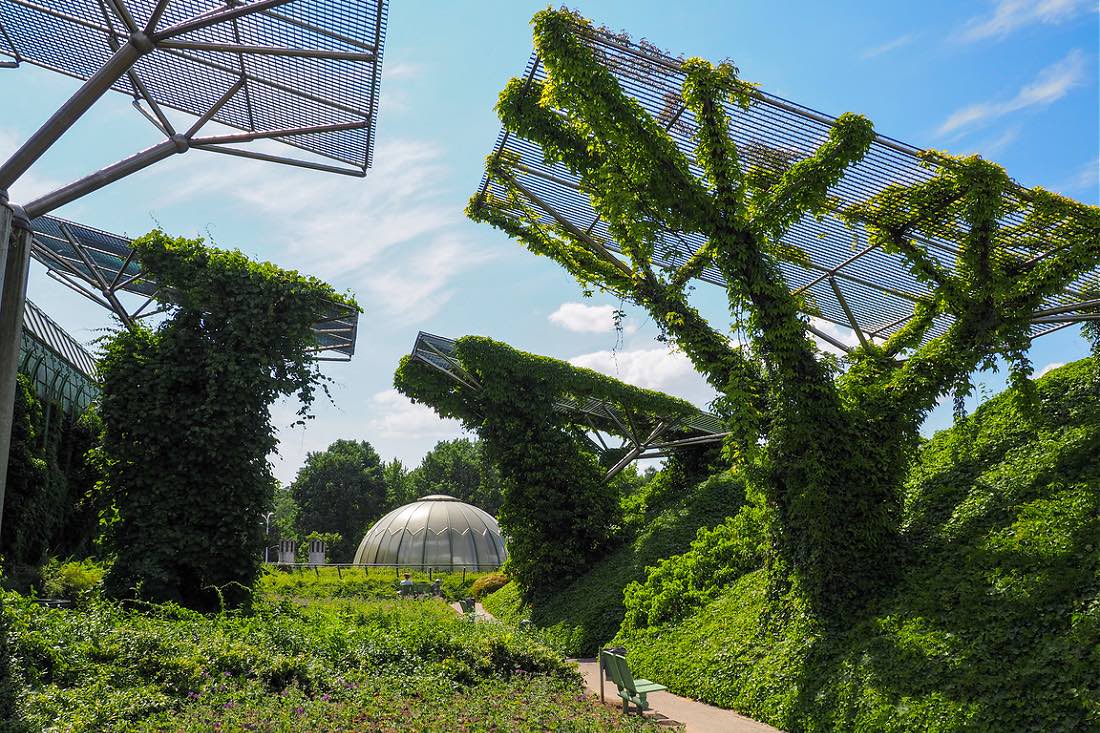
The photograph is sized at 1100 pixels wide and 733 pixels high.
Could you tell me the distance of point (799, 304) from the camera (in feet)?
33.1

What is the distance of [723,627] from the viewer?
11.2 m

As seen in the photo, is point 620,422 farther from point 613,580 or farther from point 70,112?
point 70,112

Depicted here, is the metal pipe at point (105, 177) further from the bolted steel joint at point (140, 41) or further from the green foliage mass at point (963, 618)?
the green foliage mass at point (963, 618)

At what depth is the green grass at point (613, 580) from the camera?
15656 mm

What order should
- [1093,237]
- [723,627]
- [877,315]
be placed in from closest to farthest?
[1093,237] < [723,627] < [877,315]

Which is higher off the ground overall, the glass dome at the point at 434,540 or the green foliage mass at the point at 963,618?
the glass dome at the point at 434,540

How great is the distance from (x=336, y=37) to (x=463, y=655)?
7.52m

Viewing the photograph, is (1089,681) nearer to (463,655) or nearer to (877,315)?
(463,655)

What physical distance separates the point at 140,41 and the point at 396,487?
70.5 m

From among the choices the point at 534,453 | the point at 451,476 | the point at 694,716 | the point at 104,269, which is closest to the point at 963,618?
the point at 694,716

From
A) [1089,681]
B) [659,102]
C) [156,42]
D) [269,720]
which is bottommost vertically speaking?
[269,720]

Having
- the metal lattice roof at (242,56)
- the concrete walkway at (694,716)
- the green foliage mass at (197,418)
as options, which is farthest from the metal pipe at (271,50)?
the concrete walkway at (694,716)

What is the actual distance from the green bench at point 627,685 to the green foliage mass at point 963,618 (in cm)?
122

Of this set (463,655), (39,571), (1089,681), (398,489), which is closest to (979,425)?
(1089,681)
